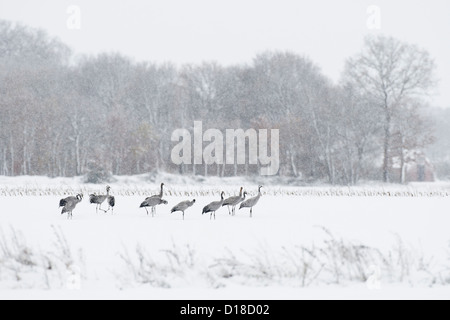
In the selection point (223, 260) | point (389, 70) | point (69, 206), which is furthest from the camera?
point (389, 70)

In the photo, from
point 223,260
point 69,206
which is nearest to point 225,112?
point 69,206

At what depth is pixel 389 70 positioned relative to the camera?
4834cm

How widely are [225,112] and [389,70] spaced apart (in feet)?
62.5

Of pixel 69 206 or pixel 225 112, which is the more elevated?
pixel 225 112

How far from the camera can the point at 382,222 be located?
54.3 feet

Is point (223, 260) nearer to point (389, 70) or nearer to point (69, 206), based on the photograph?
point (69, 206)

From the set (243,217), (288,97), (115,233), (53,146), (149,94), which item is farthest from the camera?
(149,94)

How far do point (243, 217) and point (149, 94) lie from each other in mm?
45162

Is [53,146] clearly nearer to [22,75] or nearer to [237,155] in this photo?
[22,75]

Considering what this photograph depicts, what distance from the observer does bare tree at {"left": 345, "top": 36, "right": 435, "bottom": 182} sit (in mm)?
47719

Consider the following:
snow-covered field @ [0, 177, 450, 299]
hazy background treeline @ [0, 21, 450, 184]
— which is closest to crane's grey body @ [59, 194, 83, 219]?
snow-covered field @ [0, 177, 450, 299]

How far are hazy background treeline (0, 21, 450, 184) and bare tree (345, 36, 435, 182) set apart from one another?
0.28 feet

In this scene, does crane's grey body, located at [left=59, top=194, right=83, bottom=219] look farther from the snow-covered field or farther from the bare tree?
the bare tree
